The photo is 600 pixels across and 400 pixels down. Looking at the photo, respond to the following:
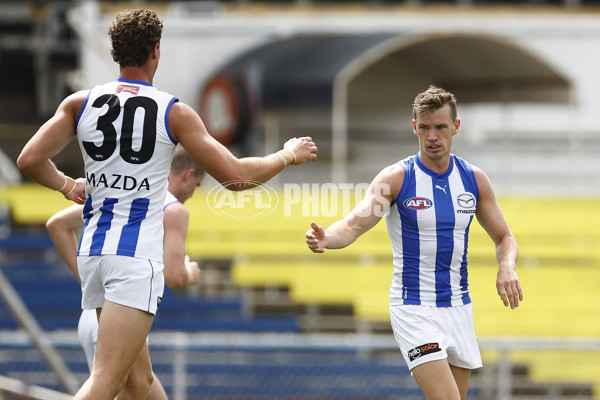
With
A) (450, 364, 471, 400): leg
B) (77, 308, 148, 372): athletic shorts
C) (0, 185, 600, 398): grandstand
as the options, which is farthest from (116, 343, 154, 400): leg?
(0, 185, 600, 398): grandstand

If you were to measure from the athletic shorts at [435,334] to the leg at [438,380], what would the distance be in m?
0.03

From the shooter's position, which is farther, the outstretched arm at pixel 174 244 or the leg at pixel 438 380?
the outstretched arm at pixel 174 244

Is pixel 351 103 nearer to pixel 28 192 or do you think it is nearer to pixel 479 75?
pixel 479 75

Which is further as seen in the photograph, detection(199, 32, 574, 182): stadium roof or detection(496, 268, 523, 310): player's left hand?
detection(199, 32, 574, 182): stadium roof

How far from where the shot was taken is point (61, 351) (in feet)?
31.7

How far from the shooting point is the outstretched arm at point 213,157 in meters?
4.04

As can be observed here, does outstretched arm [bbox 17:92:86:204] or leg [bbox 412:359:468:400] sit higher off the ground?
outstretched arm [bbox 17:92:86:204]

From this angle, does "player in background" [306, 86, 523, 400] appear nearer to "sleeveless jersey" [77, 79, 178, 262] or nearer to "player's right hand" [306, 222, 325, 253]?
"player's right hand" [306, 222, 325, 253]

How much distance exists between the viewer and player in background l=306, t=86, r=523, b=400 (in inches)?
185

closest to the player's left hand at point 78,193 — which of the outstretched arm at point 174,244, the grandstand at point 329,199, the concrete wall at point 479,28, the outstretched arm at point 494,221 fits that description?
the outstretched arm at point 174,244

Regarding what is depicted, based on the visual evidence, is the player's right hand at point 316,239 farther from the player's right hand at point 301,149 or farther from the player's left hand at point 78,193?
the player's left hand at point 78,193

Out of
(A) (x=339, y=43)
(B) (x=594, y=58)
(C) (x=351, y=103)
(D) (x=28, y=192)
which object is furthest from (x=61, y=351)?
(B) (x=594, y=58)

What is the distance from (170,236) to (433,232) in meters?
1.36

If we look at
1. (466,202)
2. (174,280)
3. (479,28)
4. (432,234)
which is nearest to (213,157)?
(174,280)
